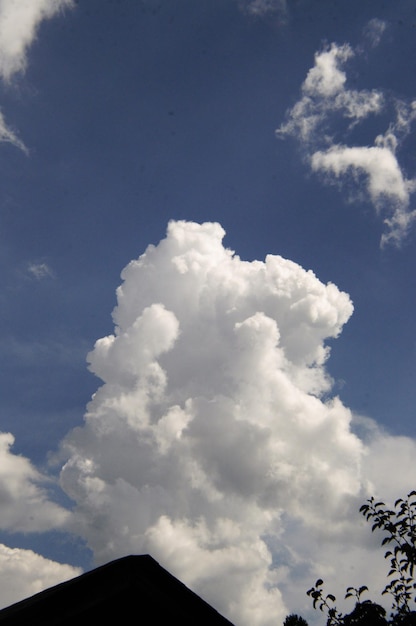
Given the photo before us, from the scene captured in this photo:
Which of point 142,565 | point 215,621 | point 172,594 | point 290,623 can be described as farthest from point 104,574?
point 290,623

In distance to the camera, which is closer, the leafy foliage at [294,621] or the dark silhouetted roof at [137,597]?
the dark silhouetted roof at [137,597]

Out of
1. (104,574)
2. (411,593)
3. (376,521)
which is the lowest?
(104,574)

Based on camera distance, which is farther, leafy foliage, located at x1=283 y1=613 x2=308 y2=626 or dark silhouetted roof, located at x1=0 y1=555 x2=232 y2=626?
leafy foliage, located at x1=283 y1=613 x2=308 y2=626

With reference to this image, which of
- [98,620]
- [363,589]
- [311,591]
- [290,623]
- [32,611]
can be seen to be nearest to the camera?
[32,611]

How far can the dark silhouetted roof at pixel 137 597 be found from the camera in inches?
338

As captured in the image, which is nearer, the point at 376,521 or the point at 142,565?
the point at 142,565

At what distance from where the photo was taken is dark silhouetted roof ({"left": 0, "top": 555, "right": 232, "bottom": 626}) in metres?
8.58

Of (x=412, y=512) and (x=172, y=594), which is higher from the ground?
(x=412, y=512)

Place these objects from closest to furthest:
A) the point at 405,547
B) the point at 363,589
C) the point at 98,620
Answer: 1. the point at 98,620
2. the point at 405,547
3. the point at 363,589

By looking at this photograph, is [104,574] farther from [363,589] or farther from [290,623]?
[290,623]

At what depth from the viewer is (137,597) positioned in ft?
29.6

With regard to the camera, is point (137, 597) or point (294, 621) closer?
point (137, 597)

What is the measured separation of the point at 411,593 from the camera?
9859 millimetres

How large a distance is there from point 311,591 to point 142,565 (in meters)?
3.86
